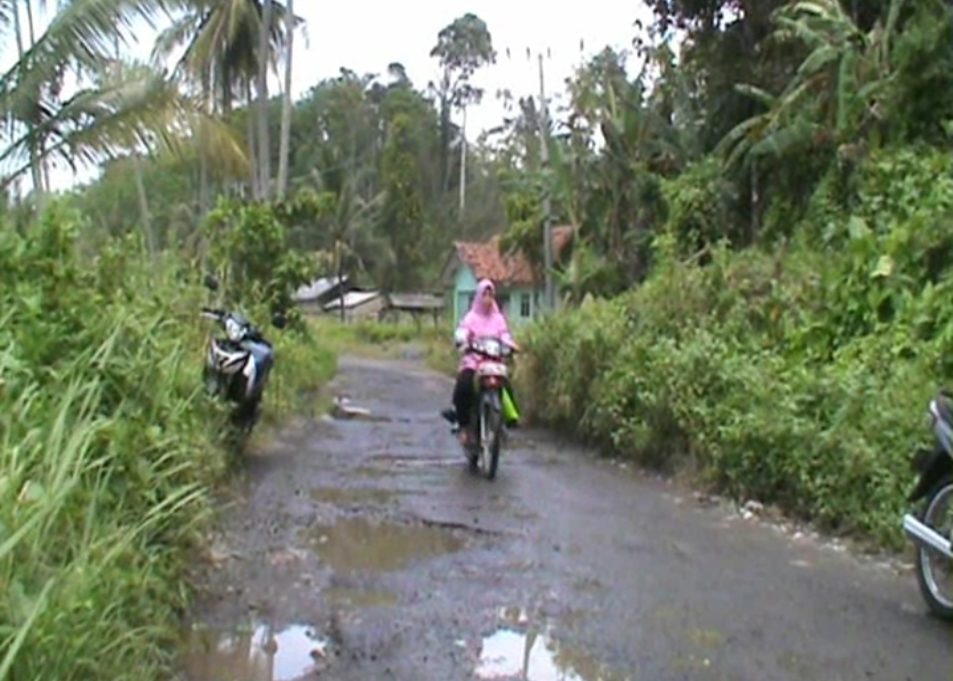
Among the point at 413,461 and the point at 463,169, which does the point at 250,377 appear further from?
the point at 463,169

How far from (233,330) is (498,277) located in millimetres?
31655

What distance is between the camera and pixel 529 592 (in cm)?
571

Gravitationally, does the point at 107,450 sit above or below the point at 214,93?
below

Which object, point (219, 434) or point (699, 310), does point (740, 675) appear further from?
point (699, 310)

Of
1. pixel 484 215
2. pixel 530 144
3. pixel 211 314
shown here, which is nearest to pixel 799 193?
pixel 211 314

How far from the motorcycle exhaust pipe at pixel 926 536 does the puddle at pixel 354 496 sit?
3.74 meters

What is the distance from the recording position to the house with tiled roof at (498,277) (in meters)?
37.1

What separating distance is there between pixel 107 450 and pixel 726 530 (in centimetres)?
433

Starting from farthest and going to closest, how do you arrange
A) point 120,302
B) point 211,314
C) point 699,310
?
1. point 699,310
2. point 211,314
3. point 120,302

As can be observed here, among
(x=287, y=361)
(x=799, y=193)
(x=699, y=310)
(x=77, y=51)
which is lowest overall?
(x=287, y=361)

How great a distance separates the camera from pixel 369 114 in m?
61.0

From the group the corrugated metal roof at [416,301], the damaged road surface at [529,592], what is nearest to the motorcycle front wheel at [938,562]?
the damaged road surface at [529,592]

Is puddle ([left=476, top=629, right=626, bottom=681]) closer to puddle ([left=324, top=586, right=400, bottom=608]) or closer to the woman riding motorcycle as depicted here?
puddle ([left=324, top=586, right=400, bottom=608])

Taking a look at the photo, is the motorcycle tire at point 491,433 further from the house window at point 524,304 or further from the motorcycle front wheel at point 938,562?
the house window at point 524,304
